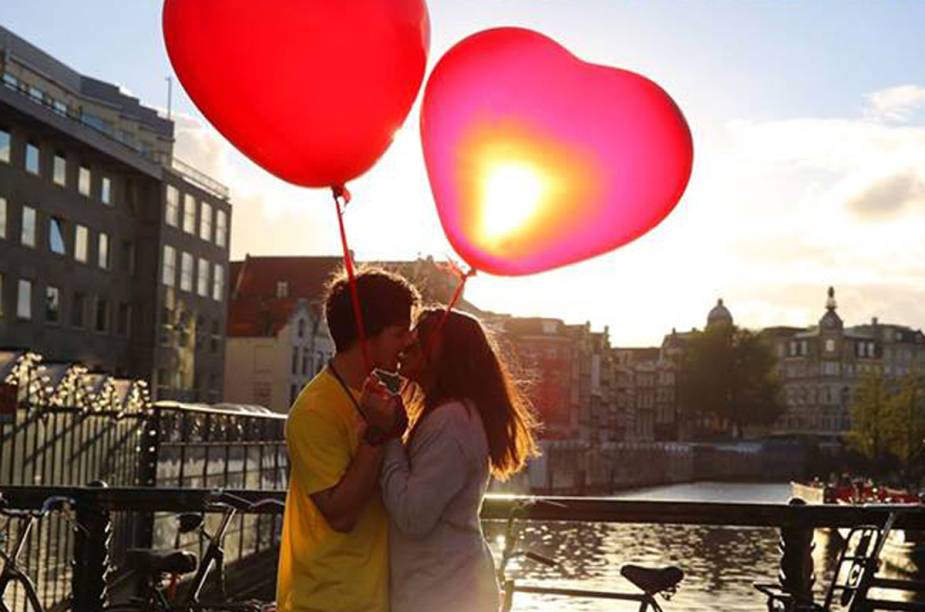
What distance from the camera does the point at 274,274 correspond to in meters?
68.9

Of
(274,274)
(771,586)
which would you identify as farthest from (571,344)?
(771,586)

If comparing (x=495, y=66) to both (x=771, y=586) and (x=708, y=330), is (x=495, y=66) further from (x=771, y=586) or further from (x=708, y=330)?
(x=708, y=330)

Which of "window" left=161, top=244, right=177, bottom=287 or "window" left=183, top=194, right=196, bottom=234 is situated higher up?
"window" left=183, top=194, right=196, bottom=234

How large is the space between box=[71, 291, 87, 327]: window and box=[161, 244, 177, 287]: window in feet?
17.0

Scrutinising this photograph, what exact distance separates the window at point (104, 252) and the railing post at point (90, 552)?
40.7m

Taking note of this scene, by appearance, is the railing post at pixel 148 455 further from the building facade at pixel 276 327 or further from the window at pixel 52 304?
the building facade at pixel 276 327

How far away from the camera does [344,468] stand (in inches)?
139

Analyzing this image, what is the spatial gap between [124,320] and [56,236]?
237 inches

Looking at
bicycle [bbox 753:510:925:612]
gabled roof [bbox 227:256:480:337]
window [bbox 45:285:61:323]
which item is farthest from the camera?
gabled roof [bbox 227:256:480:337]

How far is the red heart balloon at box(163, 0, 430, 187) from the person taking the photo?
391 centimetres

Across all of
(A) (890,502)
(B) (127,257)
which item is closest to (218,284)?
(B) (127,257)

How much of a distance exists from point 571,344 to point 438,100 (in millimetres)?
90429

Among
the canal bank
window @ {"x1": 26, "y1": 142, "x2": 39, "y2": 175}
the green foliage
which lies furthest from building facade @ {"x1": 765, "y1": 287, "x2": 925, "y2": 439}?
window @ {"x1": 26, "y1": 142, "x2": 39, "y2": 175}

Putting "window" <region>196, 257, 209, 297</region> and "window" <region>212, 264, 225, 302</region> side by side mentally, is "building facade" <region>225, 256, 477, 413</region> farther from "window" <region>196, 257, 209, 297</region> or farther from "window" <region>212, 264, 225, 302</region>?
"window" <region>196, 257, 209, 297</region>
